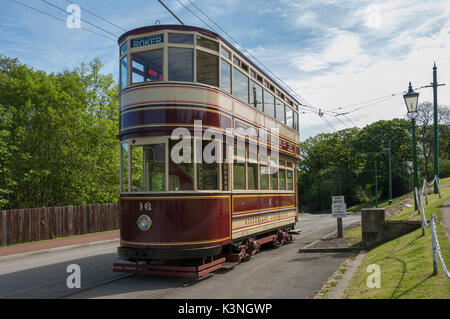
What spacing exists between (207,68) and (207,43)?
0.56m

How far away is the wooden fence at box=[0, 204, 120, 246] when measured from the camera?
16938mm

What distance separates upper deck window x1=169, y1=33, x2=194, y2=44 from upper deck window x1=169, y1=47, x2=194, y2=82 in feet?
0.58

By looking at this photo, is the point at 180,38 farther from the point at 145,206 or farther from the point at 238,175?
the point at 145,206

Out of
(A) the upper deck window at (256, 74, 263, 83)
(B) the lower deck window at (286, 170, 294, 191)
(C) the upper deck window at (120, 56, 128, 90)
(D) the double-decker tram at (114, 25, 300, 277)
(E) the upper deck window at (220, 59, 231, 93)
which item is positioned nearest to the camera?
(D) the double-decker tram at (114, 25, 300, 277)

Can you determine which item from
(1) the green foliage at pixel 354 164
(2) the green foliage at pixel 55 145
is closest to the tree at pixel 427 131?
(1) the green foliage at pixel 354 164

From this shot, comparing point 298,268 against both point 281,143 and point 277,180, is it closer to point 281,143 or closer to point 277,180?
point 277,180

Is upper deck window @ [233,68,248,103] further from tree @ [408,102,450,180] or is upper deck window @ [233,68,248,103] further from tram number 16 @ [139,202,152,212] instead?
tree @ [408,102,450,180]

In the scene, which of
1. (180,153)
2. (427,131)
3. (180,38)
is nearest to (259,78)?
(180,38)

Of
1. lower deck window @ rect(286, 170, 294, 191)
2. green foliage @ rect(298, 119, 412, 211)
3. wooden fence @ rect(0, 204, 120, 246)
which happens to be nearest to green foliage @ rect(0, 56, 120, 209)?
wooden fence @ rect(0, 204, 120, 246)

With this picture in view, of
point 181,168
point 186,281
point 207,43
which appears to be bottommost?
point 186,281

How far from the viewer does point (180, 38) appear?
27.6ft

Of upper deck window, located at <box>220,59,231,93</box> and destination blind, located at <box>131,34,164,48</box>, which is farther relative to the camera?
upper deck window, located at <box>220,59,231,93</box>

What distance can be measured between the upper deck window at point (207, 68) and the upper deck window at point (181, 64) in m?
0.19
